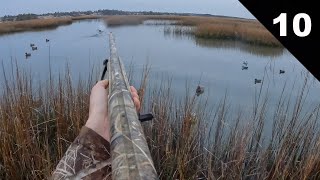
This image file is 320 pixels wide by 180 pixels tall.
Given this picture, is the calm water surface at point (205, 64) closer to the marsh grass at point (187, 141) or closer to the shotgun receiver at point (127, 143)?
the marsh grass at point (187, 141)

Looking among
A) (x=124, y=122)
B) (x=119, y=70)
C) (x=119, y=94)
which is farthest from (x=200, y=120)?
(x=124, y=122)

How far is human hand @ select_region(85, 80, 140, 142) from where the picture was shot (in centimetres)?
150

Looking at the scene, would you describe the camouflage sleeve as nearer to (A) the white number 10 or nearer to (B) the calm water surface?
(A) the white number 10

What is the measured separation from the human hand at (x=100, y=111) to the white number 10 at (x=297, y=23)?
5.58ft

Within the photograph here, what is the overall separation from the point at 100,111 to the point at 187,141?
1.49 meters

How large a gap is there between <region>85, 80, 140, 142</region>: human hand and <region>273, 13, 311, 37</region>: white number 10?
170cm

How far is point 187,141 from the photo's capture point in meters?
2.94

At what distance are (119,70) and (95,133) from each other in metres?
0.28

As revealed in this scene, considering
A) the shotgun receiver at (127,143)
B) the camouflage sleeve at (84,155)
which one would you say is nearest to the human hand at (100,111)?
the camouflage sleeve at (84,155)

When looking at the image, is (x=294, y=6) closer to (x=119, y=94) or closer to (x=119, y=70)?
(x=119, y=70)

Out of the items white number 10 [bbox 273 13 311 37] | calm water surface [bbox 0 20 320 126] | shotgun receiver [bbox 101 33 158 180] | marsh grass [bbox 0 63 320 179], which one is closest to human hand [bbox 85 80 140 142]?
shotgun receiver [bbox 101 33 158 180]

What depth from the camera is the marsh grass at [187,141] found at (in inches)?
111

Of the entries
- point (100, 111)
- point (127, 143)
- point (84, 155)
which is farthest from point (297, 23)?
point (127, 143)

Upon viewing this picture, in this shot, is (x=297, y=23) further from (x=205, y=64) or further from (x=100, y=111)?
(x=205, y=64)
